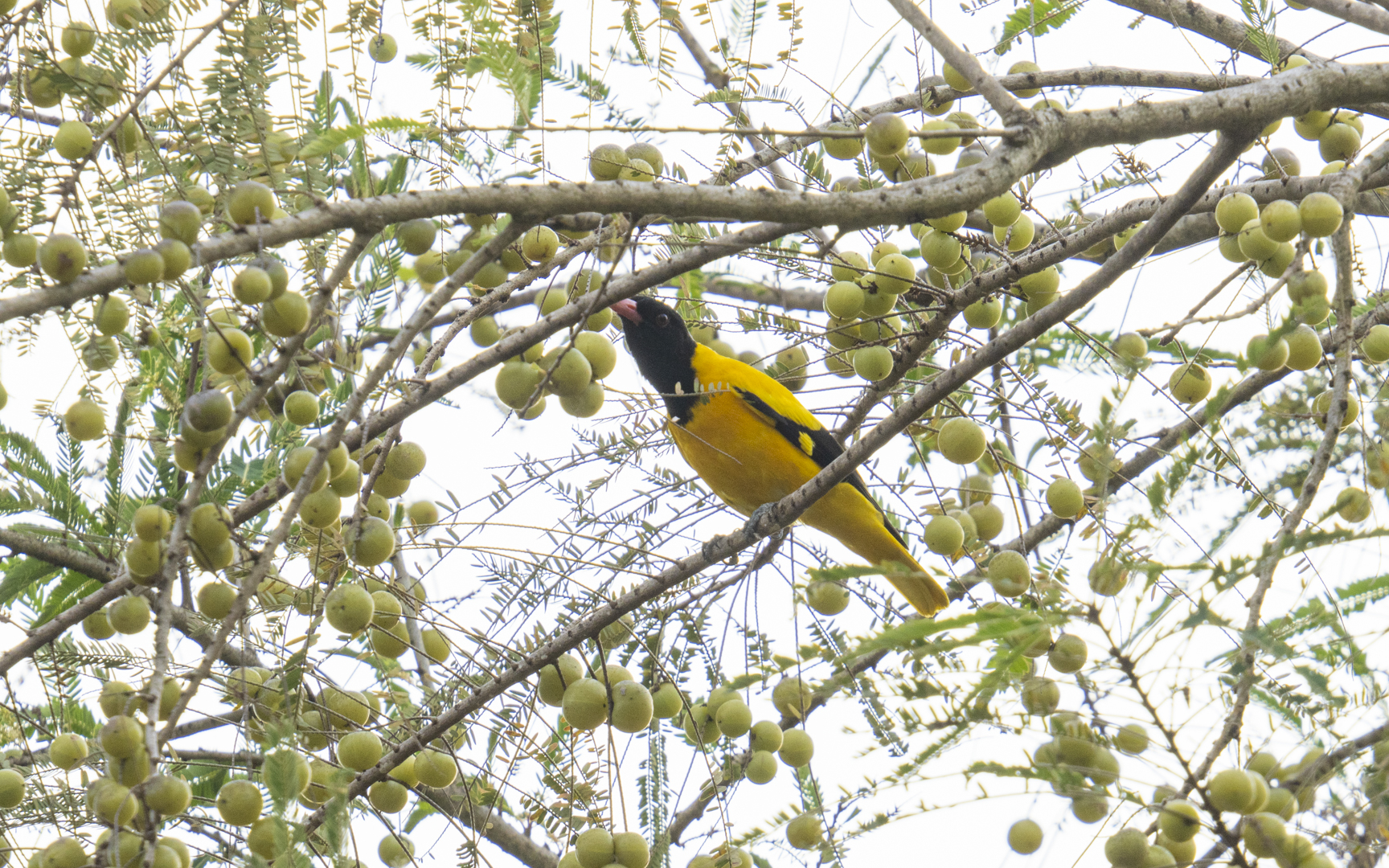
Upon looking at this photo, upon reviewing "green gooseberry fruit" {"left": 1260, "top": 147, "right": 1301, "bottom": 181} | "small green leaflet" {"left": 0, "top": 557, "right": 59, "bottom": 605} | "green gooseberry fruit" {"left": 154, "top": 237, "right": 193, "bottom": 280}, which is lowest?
"green gooseberry fruit" {"left": 154, "top": 237, "right": 193, "bottom": 280}

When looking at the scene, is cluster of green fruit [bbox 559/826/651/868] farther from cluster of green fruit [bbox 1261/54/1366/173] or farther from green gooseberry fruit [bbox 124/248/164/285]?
cluster of green fruit [bbox 1261/54/1366/173]

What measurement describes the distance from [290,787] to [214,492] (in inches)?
48.3

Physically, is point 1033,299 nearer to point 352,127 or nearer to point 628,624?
point 628,624

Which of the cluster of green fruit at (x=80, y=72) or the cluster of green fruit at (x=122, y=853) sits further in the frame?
the cluster of green fruit at (x=80, y=72)

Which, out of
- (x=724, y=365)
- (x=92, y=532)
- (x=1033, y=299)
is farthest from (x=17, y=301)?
(x=724, y=365)

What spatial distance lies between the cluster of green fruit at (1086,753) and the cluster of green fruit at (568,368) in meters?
1.41

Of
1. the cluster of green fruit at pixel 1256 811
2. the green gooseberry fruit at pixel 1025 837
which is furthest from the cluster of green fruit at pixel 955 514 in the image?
the cluster of green fruit at pixel 1256 811

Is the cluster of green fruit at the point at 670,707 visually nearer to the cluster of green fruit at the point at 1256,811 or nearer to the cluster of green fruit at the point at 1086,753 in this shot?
the cluster of green fruit at the point at 1086,753

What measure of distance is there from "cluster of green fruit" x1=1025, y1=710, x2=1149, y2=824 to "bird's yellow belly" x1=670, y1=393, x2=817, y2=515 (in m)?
2.36

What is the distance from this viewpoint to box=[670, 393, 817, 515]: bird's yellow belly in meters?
4.20

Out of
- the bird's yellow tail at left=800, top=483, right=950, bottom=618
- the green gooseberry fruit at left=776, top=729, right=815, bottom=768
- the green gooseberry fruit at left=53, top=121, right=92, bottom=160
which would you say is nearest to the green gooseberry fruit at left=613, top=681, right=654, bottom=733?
the green gooseberry fruit at left=776, top=729, right=815, bottom=768

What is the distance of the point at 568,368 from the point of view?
2775 mm

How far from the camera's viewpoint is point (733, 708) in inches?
109

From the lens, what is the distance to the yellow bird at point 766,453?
422 cm
